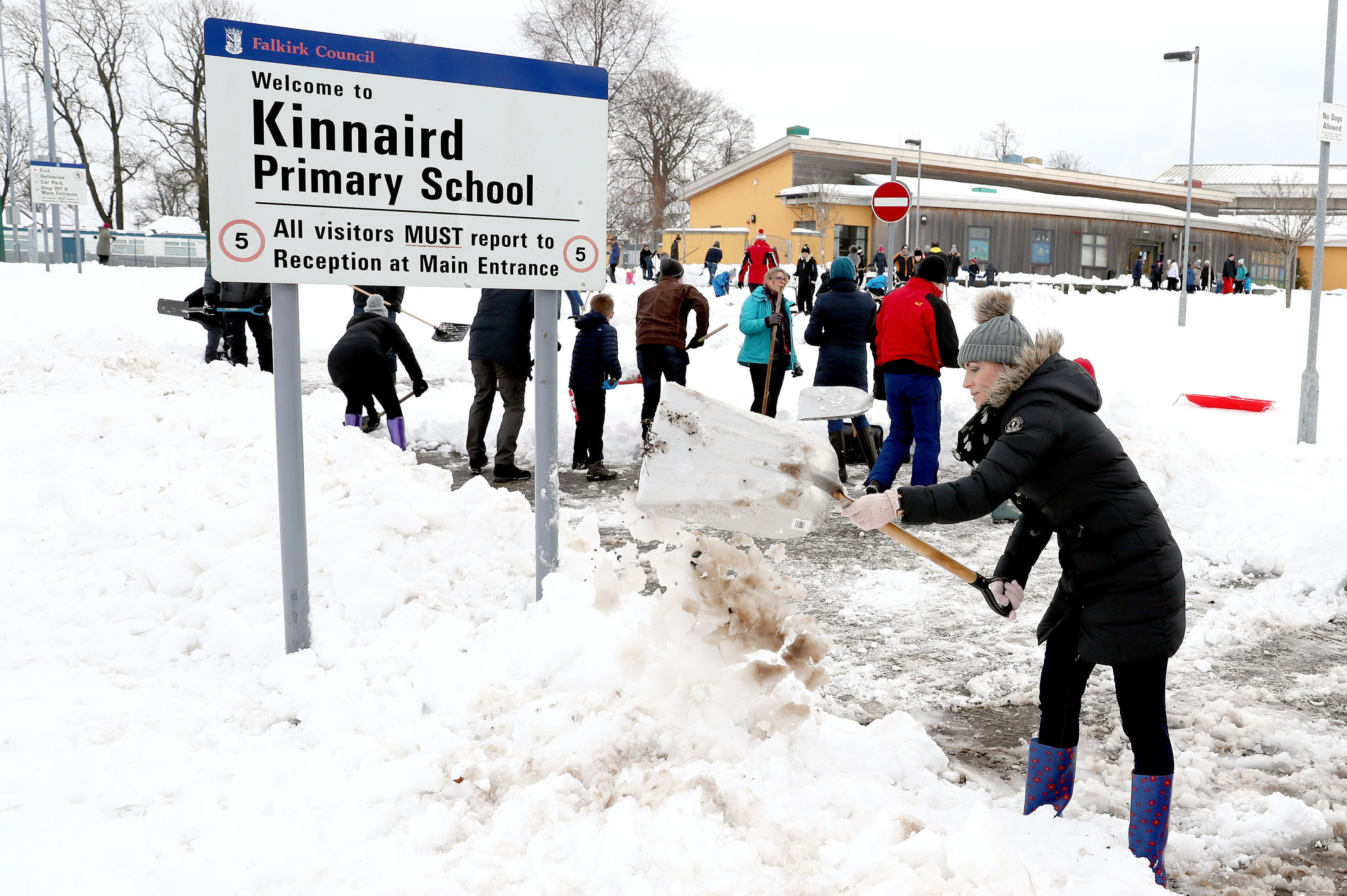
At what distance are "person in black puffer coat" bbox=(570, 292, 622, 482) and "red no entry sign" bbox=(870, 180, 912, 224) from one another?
14.8 feet

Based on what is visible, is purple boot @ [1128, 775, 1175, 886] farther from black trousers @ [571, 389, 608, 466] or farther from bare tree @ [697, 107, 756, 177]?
bare tree @ [697, 107, 756, 177]

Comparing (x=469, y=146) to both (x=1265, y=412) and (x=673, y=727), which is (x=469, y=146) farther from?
(x=1265, y=412)

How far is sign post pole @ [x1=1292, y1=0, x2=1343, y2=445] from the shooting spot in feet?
28.7

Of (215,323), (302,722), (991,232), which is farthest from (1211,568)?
(991,232)

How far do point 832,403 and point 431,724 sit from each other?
2409mm

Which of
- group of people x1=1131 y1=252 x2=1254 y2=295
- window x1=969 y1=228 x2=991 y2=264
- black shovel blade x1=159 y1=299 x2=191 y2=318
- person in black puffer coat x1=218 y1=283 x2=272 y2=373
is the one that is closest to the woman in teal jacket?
person in black puffer coat x1=218 y1=283 x2=272 y2=373

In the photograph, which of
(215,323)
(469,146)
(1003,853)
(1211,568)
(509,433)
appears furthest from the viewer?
(215,323)

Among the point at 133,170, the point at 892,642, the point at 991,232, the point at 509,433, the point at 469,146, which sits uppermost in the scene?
the point at 133,170

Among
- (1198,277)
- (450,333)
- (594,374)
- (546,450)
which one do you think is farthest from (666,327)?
(1198,277)

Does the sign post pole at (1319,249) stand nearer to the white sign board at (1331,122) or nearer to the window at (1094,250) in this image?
the white sign board at (1331,122)

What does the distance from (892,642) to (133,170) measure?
49368 millimetres

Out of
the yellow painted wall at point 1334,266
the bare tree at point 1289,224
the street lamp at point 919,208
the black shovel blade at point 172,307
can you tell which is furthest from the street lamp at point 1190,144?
the yellow painted wall at point 1334,266

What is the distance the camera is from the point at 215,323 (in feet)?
39.4

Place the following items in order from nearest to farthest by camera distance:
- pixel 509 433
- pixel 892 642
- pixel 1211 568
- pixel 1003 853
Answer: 1. pixel 1003 853
2. pixel 892 642
3. pixel 1211 568
4. pixel 509 433
